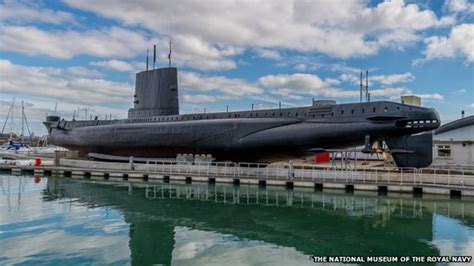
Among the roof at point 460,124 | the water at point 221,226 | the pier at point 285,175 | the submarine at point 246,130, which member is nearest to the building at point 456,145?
the roof at point 460,124

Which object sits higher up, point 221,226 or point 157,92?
point 157,92

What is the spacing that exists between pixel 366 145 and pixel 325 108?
3717 mm

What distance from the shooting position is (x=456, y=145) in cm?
3266

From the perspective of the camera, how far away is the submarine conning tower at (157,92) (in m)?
30.5

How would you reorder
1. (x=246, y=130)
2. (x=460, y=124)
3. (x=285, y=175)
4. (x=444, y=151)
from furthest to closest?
1. (x=460, y=124)
2. (x=444, y=151)
3. (x=246, y=130)
4. (x=285, y=175)

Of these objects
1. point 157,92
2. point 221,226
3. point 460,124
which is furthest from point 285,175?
point 460,124

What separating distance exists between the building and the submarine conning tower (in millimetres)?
23585

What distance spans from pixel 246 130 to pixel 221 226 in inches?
456

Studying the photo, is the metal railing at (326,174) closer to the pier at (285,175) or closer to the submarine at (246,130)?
the pier at (285,175)

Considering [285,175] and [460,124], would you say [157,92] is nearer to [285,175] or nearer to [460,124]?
[285,175]

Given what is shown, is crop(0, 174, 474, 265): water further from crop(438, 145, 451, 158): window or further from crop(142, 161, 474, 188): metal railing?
crop(438, 145, 451, 158): window

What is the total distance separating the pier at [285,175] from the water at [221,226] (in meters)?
0.88

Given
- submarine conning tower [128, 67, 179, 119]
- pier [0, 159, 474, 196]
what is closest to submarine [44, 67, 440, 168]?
submarine conning tower [128, 67, 179, 119]

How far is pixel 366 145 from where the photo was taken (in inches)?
806
